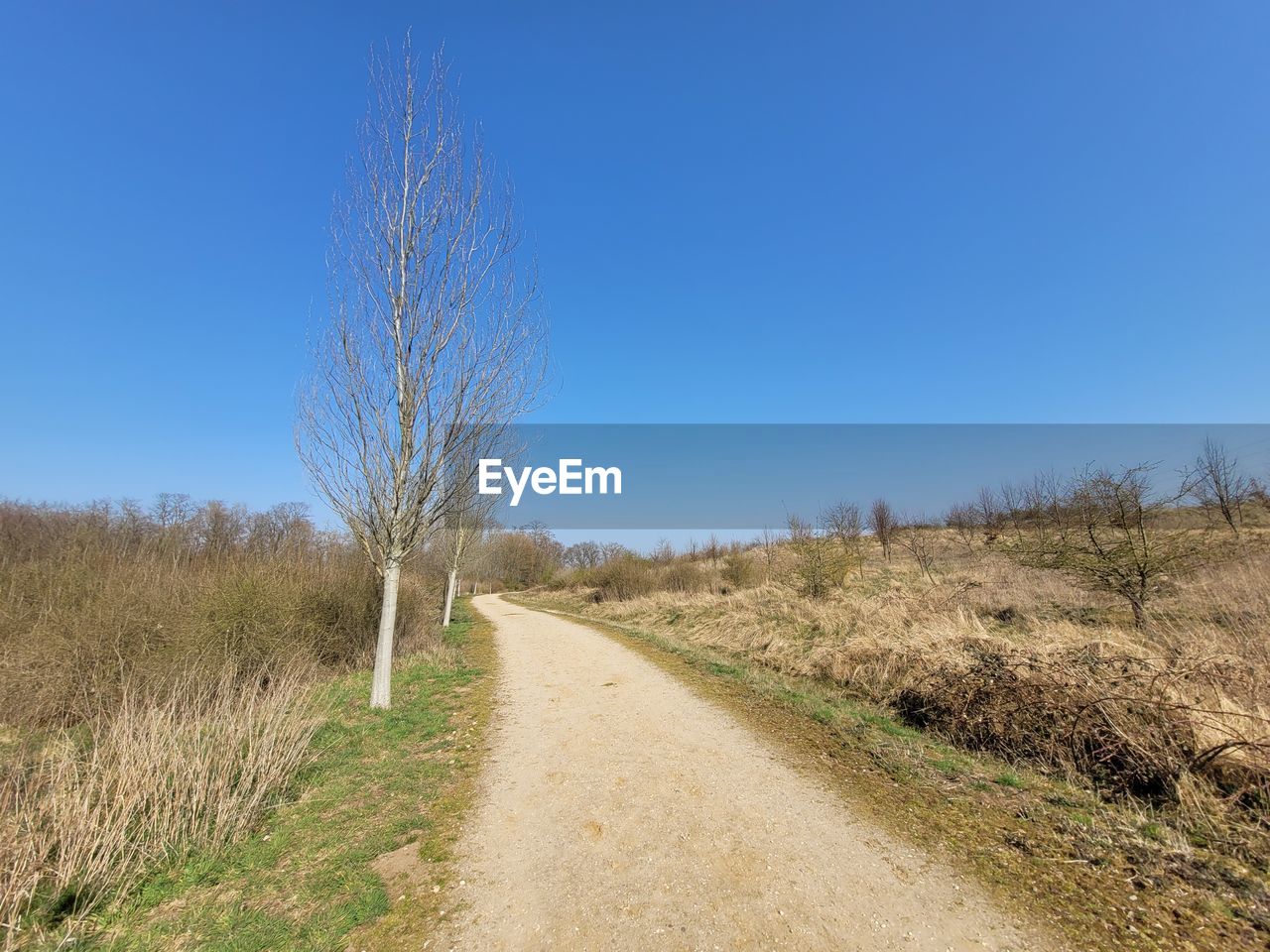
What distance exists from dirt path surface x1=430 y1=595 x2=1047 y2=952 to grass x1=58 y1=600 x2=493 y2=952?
0.34 meters

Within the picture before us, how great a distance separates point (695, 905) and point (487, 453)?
9811 mm

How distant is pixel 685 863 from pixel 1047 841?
2.75 metres

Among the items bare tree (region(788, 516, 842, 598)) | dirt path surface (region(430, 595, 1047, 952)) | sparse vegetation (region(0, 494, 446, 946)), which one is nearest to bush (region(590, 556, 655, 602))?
bare tree (region(788, 516, 842, 598))

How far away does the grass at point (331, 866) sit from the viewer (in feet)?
9.86

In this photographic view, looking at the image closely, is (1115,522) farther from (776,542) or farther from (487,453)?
(776,542)

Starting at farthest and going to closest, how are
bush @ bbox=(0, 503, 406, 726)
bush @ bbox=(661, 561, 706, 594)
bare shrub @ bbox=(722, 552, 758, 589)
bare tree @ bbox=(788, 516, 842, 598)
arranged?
bush @ bbox=(661, 561, 706, 594) → bare shrub @ bbox=(722, 552, 758, 589) → bare tree @ bbox=(788, 516, 842, 598) → bush @ bbox=(0, 503, 406, 726)

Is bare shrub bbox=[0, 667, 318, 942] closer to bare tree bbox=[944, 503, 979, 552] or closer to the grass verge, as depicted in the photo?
the grass verge

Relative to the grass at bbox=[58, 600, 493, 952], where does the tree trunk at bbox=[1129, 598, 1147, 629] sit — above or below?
above

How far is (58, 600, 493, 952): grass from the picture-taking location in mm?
3004

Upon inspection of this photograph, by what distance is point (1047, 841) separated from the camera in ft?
12.1

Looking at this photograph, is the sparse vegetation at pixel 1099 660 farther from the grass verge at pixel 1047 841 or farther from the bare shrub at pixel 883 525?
the bare shrub at pixel 883 525

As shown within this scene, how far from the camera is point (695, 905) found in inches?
122

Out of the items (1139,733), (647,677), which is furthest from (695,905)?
(647,677)

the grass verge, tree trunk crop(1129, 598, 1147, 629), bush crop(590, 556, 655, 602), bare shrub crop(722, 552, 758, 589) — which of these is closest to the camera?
the grass verge
